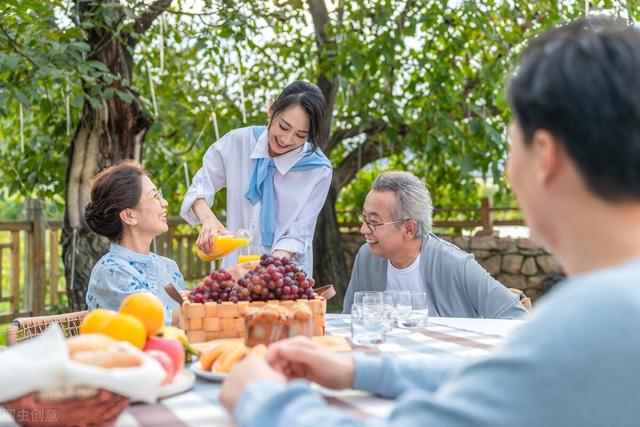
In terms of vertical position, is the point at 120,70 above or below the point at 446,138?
above

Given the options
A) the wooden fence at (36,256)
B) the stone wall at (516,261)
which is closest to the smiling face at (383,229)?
the wooden fence at (36,256)

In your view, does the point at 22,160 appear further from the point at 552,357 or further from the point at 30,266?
the point at 552,357

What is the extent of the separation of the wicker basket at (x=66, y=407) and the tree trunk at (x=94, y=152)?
376 cm

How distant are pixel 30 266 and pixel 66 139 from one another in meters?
1.60

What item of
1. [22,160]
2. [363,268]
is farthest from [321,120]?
[22,160]

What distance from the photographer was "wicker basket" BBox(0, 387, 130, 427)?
0.98 m

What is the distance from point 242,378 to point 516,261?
6.53m

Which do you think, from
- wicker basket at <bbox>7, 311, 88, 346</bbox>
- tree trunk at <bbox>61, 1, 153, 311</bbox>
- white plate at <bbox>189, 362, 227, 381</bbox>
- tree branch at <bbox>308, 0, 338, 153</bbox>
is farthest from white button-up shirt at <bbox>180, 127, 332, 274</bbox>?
tree branch at <bbox>308, 0, 338, 153</bbox>

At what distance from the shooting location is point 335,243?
7.36m

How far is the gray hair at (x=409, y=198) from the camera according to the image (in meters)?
2.84

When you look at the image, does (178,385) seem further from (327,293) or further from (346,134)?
(346,134)

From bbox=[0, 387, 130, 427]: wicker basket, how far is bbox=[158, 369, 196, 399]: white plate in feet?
0.78

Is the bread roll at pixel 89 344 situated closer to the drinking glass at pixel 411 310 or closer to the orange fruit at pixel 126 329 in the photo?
the orange fruit at pixel 126 329

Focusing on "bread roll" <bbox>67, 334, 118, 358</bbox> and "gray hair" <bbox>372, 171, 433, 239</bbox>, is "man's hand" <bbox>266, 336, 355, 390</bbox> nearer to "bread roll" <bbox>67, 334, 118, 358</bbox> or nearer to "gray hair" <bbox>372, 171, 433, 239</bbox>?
"bread roll" <bbox>67, 334, 118, 358</bbox>
